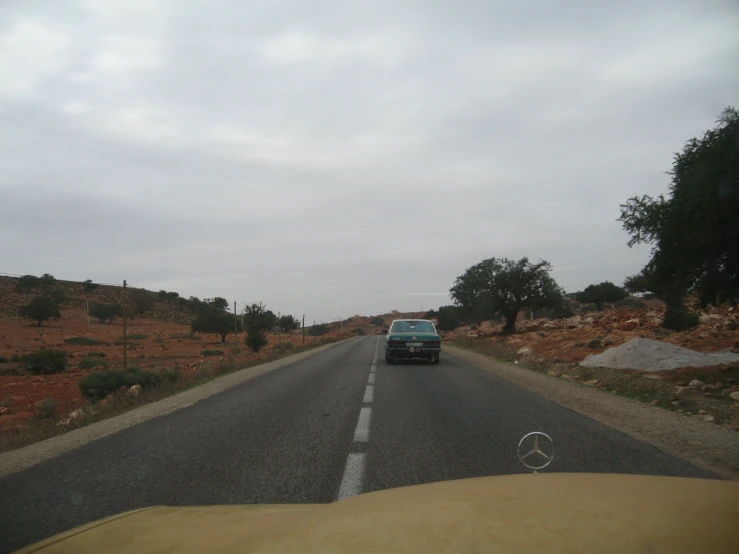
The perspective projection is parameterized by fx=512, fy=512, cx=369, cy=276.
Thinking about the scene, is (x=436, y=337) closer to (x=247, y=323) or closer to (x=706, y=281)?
(x=706, y=281)

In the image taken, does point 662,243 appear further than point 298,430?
Yes

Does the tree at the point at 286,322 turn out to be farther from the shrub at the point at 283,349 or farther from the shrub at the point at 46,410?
the shrub at the point at 46,410

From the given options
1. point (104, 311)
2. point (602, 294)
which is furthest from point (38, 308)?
point (602, 294)

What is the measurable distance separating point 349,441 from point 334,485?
193 cm

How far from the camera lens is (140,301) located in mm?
85688

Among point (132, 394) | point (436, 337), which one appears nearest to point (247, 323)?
point (436, 337)

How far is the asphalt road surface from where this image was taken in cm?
457

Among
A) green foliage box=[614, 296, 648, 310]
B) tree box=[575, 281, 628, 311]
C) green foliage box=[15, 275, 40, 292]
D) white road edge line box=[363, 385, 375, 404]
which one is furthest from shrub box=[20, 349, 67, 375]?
tree box=[575, 281, 628, 311]

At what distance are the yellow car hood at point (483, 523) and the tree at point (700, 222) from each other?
12.7 metres

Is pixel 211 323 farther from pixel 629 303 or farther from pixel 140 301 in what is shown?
pixel 629 303

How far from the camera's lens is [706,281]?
14734 mm

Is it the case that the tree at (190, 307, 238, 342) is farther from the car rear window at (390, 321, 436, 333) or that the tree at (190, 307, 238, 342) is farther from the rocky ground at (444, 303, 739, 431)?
the car rear window at (390, 321, 436, 333)

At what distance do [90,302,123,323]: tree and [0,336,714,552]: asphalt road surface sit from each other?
73.0 meters

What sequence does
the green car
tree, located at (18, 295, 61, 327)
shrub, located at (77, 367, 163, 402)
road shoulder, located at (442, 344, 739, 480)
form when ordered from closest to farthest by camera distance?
road shoulder, located at (442, 344, 739, 480), shrub, located at (77, 367, 163, 402), the green car, tree, located at (18, 295, 61, 327)
